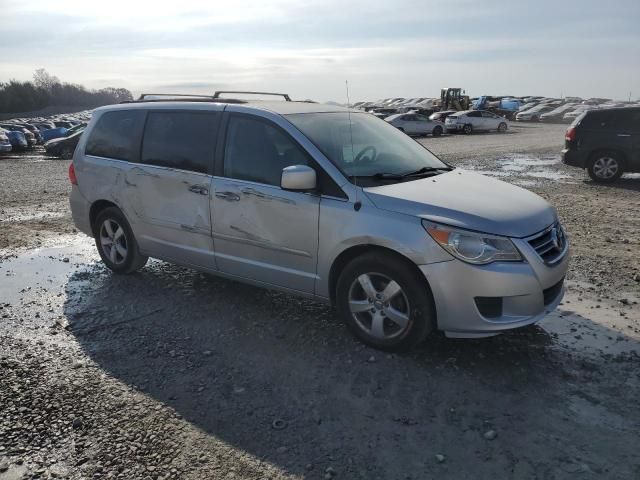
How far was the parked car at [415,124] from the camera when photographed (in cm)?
3114

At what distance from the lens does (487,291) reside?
362 cm

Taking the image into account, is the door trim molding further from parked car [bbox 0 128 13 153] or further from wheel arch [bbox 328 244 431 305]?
parked car [bbox 0 128 13 153]

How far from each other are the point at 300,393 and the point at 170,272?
2.99 m

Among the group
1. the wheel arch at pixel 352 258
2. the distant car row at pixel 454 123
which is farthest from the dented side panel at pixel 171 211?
the distant car row at pixel 454 123

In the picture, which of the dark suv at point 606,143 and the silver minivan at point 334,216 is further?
the dark suv at point 606,143

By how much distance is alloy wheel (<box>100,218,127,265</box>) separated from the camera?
5801mm

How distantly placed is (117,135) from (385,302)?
3.51m

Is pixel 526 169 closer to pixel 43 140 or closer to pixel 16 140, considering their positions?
pixel 16 140

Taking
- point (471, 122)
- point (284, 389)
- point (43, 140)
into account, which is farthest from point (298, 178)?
point (471, 122)

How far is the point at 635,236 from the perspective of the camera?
7.36m

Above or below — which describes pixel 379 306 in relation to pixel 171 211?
below

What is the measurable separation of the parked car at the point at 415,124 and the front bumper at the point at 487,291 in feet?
91.7

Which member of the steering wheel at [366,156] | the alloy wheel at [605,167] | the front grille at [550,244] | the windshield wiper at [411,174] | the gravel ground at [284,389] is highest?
the steering wheel at [366,156]

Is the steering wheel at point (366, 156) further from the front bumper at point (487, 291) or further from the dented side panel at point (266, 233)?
the front bumper at point (487, 291)
